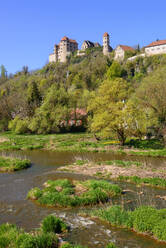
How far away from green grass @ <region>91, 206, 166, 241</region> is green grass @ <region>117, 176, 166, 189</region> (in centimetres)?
625

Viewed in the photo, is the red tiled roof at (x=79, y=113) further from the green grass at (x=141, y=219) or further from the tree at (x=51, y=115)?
the green grass at (x=141, y=219)

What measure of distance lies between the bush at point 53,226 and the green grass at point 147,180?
8918 mm

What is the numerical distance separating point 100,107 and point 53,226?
26.6m

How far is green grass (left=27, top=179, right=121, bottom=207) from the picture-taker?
14.1m

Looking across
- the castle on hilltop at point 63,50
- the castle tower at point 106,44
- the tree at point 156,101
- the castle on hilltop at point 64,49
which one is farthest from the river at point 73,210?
the castle on hilltop at point 63,50

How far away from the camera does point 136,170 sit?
821 inches

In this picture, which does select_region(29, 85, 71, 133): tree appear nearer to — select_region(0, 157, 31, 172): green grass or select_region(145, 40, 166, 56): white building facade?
select_region(0, 157, 31, 172): green grass

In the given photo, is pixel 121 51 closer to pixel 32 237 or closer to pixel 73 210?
pixel 73 210

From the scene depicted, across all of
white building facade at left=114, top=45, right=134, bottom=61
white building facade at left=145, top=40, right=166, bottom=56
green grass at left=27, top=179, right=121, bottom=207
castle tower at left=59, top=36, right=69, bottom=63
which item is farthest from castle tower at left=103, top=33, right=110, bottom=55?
green grass at left=27, top=179, right=121, bottom=207

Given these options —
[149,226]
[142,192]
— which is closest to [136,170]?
[142,192]

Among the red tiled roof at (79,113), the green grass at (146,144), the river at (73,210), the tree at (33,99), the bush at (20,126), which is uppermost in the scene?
the tree at (33,99)

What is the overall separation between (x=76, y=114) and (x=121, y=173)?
40985 millimetres

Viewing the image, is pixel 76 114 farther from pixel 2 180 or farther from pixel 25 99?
pixel 2 180

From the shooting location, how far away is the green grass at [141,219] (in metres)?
10.1
